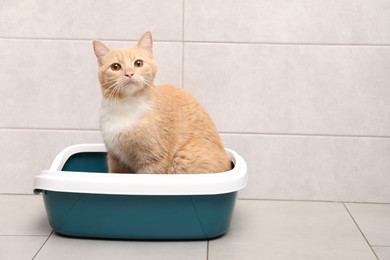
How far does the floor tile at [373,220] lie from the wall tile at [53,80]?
0.79 meters

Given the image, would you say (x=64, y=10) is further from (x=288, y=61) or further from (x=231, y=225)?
(x=231, y=225)

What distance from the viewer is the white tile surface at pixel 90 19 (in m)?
2.09

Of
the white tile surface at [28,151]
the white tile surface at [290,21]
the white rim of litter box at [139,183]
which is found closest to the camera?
the white rim of litter box at [139,183]

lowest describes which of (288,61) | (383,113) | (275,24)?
(383,113)

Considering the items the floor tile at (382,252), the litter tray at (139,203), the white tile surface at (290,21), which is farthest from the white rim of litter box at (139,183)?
the white tile surface at (290,21)

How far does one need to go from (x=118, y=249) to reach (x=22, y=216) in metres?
0.45

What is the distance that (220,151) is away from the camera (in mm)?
1842

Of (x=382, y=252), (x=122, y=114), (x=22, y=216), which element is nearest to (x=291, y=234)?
(x=382, y=252)

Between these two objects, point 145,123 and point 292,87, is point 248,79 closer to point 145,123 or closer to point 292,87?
point 292,87

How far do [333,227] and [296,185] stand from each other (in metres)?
0.32

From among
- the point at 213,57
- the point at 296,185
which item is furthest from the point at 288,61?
the point at 296,185

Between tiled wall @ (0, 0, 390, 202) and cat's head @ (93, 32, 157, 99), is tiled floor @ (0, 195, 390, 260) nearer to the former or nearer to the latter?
tiled wall @ (0, 0, 390, 202)

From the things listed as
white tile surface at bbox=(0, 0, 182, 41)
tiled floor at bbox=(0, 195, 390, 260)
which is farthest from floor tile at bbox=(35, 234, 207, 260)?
white tile surface at bbox=(0, 0, 182, 41)

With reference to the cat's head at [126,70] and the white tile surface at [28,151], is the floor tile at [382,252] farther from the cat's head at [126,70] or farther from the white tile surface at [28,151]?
the white tile surface at [28,151]
